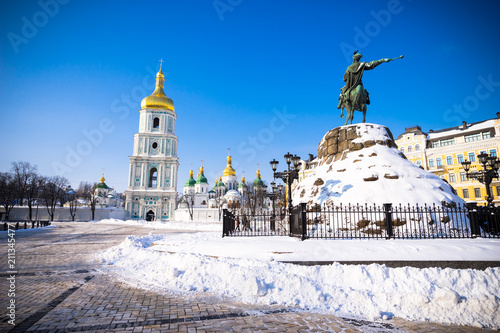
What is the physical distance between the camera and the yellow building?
3491 cm

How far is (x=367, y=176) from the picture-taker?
46.4 feet

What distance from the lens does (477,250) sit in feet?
25.0

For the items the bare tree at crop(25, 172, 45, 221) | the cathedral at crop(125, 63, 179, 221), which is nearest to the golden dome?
the cathedral at crop(125, 63, 179, 221)

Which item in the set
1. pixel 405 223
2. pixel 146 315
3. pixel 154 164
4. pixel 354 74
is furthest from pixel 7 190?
pixel 405 223

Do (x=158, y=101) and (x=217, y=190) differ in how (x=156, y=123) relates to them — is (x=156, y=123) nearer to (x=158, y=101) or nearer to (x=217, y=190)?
(x=158, y=101)

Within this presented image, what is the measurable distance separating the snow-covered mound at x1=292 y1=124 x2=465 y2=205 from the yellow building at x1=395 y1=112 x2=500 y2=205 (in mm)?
23434

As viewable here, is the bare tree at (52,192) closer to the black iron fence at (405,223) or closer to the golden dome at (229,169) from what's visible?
the golden dome at (229,169)

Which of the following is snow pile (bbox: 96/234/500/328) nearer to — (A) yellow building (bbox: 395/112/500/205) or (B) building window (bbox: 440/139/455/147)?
(A) yellow building (bbox: 395/112/500/205)

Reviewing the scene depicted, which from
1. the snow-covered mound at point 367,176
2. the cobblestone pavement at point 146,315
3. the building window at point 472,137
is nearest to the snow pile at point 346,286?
the cobblestone pavement at point 146,315

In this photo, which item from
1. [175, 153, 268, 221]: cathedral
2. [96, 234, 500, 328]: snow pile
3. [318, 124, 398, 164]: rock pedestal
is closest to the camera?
[96, 234, 500, 328]: snow pile

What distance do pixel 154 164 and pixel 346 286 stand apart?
2236 inches

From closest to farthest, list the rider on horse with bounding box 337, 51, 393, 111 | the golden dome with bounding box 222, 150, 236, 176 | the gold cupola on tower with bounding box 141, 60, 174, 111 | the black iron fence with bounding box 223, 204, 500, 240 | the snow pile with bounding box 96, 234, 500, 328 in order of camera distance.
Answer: the snow pile with bounding box 96, 234, 500, 328
the black iron fence with bounding box 223, 204, 500, 240
the rider on horse with bounding box 337, 51, 393, 111
the gold cupola on tower with bounding box 141, 60, 174, 111
the golden dome with bounding box 222, 150, 236, 176

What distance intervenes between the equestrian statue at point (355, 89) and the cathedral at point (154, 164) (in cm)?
4518

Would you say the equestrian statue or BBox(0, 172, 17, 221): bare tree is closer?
the equestrian statue
